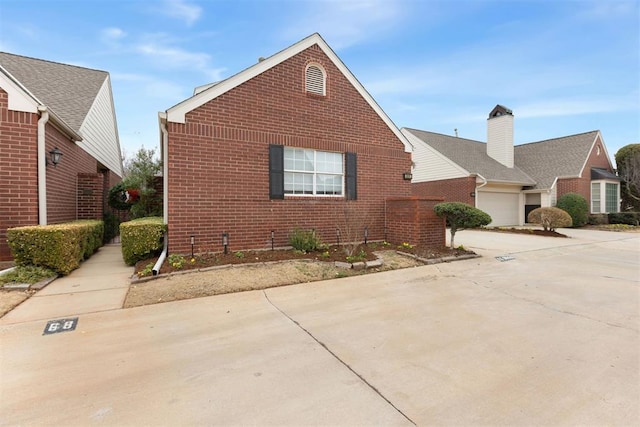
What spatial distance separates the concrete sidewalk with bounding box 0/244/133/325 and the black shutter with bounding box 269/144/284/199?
11.8 ft

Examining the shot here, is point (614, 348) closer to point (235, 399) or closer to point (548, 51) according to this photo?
point (235, 399)

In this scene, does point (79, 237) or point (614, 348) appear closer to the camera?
point (614, 348)

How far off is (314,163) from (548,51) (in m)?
8.85

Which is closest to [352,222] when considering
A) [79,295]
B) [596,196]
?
[79,295]

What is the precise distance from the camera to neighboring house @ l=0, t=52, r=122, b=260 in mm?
6062

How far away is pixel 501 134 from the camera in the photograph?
2083 centimetres

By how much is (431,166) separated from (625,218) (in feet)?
44.8

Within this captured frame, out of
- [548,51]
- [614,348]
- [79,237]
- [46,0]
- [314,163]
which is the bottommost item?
[614,348]

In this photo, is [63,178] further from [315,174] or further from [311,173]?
[315,174]

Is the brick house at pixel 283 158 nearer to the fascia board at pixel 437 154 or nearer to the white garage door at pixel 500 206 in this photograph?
the fascia board at pixel 437 154

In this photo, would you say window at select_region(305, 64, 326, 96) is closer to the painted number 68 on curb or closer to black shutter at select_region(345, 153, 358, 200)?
black shutter at select_region(345, 153, 358, 200)

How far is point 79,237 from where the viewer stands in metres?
6.53

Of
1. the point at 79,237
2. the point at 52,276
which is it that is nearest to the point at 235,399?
the point at 52,276

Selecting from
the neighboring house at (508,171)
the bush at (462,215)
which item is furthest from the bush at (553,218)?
the bush at (462,215)
